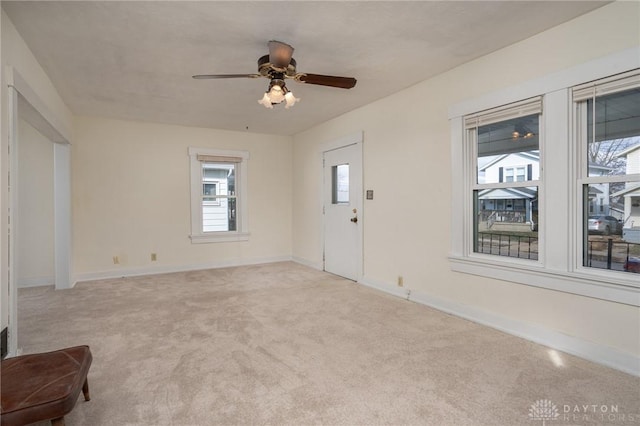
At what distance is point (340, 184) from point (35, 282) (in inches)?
179

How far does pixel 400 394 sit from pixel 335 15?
250cm

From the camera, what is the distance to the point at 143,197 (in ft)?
17.3

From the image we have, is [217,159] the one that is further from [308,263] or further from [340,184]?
[308,263]

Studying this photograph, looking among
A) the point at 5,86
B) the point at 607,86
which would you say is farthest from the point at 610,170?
the point at 5,86

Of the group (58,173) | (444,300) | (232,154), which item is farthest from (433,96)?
(58,173)

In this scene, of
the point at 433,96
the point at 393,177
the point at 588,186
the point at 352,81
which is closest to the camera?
the point at 588,186

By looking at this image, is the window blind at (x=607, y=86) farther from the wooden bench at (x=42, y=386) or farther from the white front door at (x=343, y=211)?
the wooden bench at (x=42, y=386)

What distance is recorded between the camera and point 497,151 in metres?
3.04

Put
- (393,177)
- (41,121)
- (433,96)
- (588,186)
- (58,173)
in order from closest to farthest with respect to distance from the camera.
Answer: (588,186) < (41,121) < (433,96) < (393,177) < (58,173)

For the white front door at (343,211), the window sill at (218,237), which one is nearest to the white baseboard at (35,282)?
the window sill at (218,237)

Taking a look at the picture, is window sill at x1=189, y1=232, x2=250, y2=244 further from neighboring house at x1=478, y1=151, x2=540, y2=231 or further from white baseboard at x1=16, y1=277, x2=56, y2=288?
neighboring house at x1=478, y1=151, x2=540, y2=231

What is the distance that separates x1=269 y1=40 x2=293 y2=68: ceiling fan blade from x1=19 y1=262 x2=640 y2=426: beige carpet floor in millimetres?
2208

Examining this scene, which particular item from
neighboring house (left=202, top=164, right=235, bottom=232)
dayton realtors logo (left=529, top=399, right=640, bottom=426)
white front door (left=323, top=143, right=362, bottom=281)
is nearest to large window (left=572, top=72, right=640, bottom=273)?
dayton realtors logo (left=529, top=399, right=640, bottom=426)

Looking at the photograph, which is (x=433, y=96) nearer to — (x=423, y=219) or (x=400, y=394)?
(x=423, y=219)
